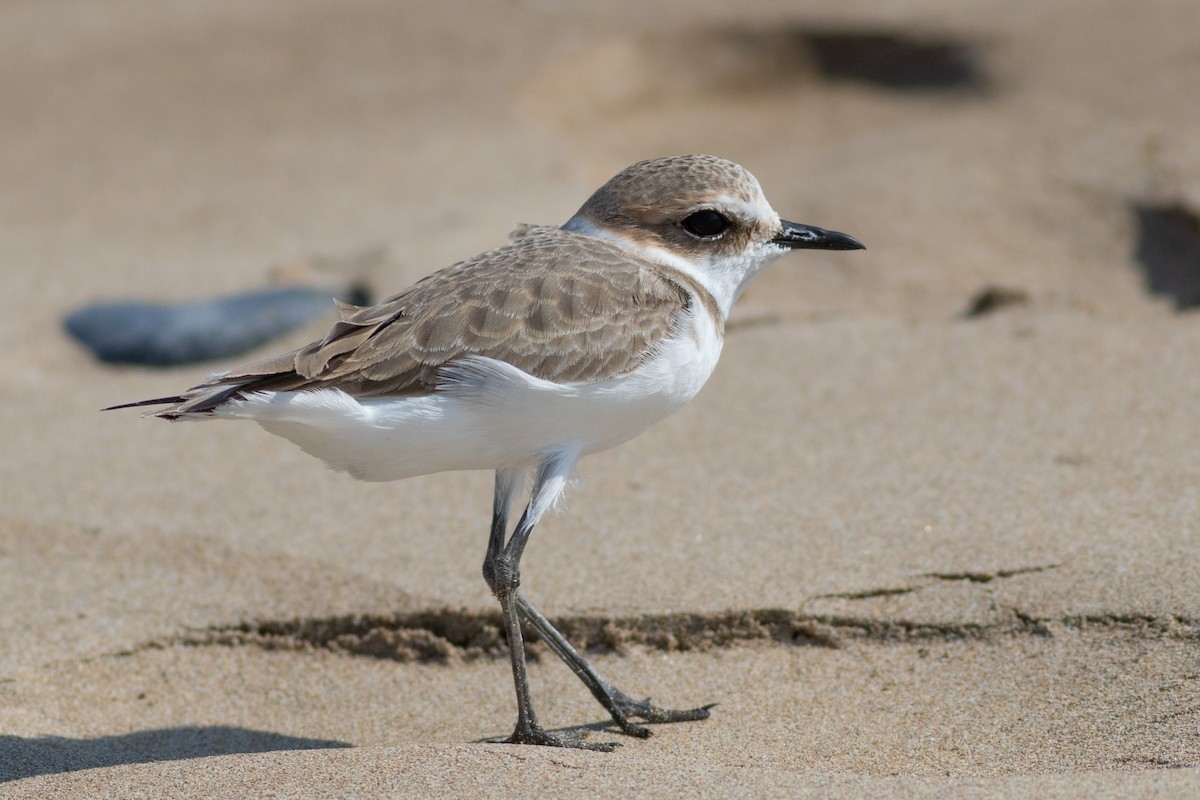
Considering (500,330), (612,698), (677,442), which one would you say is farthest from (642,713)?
(677,442)

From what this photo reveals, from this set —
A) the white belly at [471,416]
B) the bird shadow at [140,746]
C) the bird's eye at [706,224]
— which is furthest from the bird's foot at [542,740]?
the bird's eye at [706,224]

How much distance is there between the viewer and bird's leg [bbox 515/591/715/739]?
3.78 m

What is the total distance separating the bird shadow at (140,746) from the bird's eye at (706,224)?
1.86m

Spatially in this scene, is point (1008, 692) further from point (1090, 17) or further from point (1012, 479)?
point (1090, 17)

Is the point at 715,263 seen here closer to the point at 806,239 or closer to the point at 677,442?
the point at 806,239

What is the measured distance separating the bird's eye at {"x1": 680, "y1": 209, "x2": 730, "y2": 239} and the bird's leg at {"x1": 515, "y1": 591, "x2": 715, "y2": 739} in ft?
4.04

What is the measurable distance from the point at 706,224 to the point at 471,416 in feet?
3.29

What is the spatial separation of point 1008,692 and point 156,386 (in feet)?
13.5

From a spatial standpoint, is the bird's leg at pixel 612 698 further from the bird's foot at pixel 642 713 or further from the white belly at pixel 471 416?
the white belly at pixel 471 416

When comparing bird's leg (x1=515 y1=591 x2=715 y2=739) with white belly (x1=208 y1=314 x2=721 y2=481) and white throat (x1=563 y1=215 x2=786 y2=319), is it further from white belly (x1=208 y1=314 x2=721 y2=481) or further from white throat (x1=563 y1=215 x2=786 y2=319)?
white throat (x1=563 y1=215 x2=786 y2=319)

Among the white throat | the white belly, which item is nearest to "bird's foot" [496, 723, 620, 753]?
the white belly

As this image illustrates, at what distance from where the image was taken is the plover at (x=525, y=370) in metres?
3.49

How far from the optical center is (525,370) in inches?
140

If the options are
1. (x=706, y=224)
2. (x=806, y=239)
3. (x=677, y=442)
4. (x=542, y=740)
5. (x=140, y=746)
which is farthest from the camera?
(x=677, y=442)
